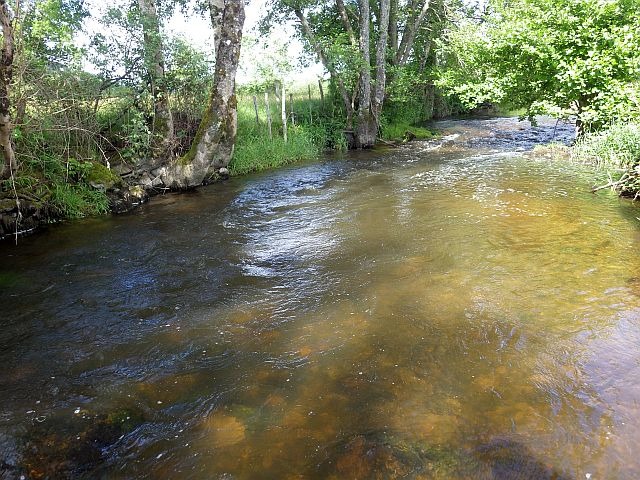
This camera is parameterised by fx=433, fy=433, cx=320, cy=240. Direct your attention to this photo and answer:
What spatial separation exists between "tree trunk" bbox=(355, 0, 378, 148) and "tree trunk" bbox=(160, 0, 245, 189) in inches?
241

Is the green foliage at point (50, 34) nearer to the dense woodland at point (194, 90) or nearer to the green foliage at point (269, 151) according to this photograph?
the dense woodland at point (194, 90)

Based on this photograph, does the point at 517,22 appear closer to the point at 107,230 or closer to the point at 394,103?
the point at 394,103

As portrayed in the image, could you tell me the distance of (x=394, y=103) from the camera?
812 inches

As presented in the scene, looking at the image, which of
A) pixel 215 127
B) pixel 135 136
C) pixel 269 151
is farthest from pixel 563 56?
pixel 135 136

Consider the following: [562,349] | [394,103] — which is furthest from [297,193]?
[394,103]

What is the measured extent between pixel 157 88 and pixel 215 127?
1.77 m

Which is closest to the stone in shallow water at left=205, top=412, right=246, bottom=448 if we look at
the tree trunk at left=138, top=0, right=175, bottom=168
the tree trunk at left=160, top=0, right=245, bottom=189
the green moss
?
the green moss

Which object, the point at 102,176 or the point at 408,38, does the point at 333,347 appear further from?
the point at 408,38

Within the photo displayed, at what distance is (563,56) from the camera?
1155 cm

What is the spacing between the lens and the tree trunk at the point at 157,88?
10453 mm

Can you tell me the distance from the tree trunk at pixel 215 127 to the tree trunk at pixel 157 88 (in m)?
0.47

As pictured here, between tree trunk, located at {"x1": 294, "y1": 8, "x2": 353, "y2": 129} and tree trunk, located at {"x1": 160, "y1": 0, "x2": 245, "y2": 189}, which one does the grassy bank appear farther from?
tree trunk, located at {"x1": 294, "y1": 8, "x2": 353, "y2": 129}

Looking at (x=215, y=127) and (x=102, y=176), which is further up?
(x=215, y=127)

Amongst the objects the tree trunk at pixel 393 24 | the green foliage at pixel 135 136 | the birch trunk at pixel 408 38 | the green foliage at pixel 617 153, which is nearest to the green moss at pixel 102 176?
the green foliage at pixel 135 136
